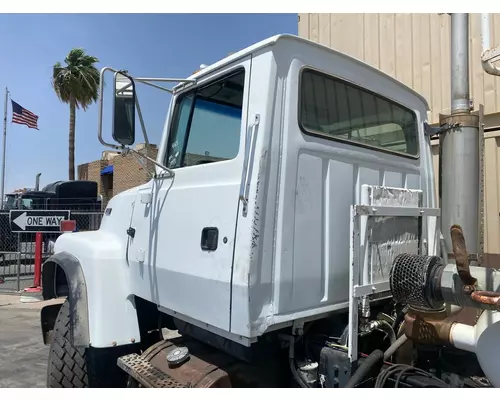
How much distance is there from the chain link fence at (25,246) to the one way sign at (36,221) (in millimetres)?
249

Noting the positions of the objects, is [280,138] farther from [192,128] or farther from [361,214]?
[192,128]

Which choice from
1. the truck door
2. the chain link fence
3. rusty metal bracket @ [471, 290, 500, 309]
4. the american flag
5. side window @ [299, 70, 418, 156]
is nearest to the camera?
rusty metal bracket @ [471, 290, 500, 309]

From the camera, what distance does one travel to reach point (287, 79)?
7.30 feet

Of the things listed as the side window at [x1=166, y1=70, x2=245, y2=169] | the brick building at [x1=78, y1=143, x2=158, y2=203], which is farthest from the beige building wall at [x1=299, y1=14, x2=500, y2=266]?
the brick building at [x1=78, y1=143, x2=158, y2=203]

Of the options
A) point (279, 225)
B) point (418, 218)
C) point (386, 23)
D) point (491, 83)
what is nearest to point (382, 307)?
point (418, 218)

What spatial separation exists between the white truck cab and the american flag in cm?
2075

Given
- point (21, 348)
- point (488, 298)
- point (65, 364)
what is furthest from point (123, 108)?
point (21, 348)

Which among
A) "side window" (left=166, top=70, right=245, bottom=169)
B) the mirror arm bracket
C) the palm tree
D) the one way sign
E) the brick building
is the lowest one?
the one way sign

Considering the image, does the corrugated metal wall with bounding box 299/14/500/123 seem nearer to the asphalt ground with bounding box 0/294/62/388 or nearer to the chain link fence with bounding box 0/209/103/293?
the asphalt ground with bounding box 0/294/62/388

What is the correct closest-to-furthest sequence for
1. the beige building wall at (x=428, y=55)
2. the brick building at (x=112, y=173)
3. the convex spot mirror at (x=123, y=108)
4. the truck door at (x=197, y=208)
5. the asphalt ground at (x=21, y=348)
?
the truck door at (x=197, y=208)
the convex spot mirror at (x=123, y=108)
the asphalt ground at (x=21, y=348)
the beige building wall at (x=428, y=55)
the brick building at (x=112, y=173)

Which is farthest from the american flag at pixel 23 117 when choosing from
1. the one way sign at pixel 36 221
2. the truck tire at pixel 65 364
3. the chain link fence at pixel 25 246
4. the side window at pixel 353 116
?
the side window at pixel 353 116

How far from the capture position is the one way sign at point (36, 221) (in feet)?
29.9

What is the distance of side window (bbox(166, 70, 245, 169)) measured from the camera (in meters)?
2.42

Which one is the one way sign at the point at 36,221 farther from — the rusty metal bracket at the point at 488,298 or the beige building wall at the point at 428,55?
the rusty metal bracket at the point at 488,298
